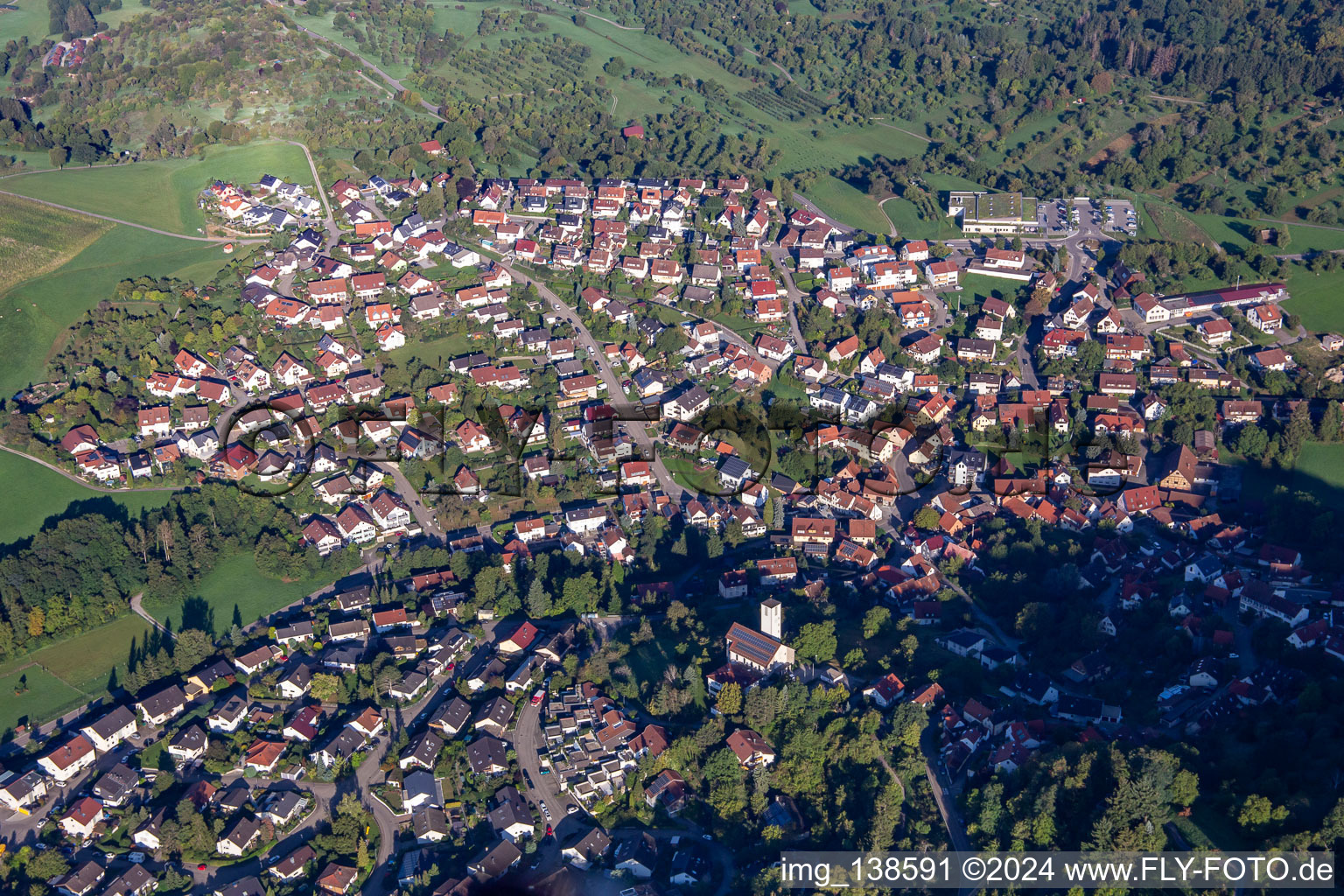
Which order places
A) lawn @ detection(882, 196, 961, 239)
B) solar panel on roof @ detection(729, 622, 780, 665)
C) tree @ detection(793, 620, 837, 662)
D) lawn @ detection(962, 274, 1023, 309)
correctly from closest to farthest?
solar panel on roof @ detection(729, 622, 780, 665) → tree @ detection(793, 620, 837, 662) → lawn @ detection(962, 274, 1023, 309) → lawn @ detection(882, 196, 961, 239)

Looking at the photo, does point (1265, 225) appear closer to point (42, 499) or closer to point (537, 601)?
point (537, 601)

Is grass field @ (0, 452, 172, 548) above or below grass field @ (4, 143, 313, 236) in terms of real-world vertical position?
below

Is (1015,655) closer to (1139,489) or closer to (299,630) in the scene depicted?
(1139,489)

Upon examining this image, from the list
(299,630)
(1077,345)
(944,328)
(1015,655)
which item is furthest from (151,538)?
(1077,345)

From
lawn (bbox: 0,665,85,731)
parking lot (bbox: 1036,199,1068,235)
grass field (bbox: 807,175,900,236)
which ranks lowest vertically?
lawn (bbox: 0,665,85,731)

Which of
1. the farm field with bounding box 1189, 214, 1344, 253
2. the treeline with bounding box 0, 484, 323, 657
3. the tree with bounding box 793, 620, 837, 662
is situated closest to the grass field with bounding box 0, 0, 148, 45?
the treeline with bounding box 0, 484, 323, 657

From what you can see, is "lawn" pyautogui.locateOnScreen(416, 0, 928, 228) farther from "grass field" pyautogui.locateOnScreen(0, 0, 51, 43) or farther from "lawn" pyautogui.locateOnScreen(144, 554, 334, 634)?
"lawn" pyautogui.locateOnScreen(144, 554, 334, 634)

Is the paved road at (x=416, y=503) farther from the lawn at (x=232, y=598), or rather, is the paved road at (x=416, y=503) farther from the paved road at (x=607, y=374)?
the paved road at (x=607, y=374)

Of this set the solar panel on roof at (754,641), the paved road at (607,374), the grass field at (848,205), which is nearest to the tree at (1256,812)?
the solar panel on roof at (754,641)
